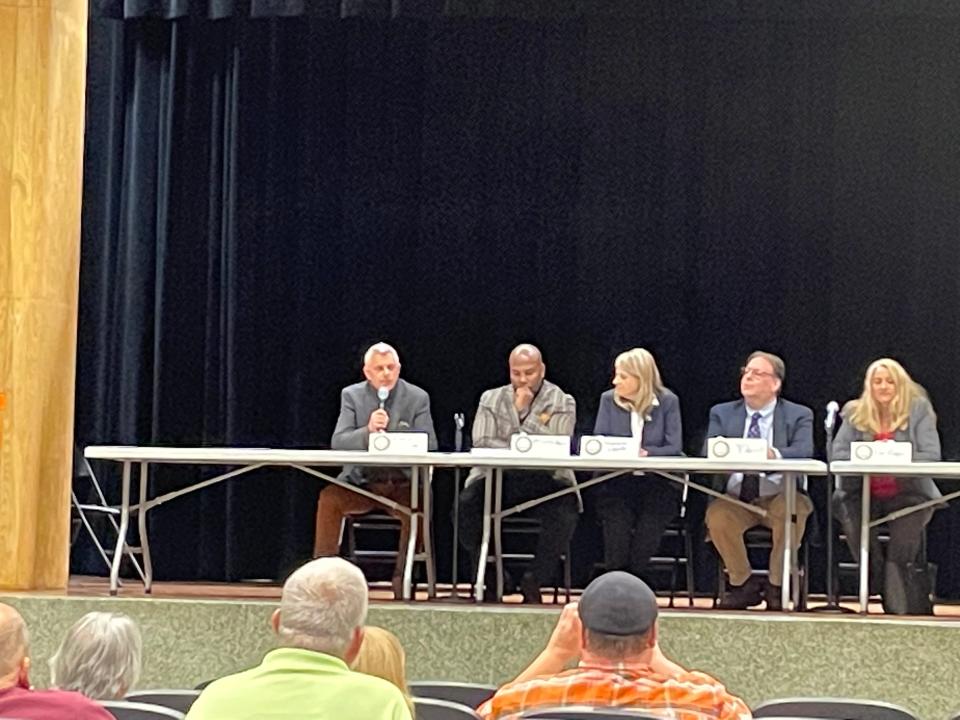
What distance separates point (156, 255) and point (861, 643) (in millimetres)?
4601

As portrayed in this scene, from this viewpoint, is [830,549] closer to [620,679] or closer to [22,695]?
[620,679]

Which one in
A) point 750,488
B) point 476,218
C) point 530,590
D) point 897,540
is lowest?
point 530,590

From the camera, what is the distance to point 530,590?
21.3 ft

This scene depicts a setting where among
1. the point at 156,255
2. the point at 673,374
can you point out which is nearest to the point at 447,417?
the point at 673,374

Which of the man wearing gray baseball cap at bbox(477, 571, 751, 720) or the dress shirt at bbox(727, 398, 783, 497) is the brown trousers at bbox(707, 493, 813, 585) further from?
the man wearing gray baseball cap at bbox(477, 571, 751, 720)

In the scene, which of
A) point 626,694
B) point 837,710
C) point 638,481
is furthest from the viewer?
point 638,481

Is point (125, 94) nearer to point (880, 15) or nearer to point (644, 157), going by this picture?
point (644, 157)

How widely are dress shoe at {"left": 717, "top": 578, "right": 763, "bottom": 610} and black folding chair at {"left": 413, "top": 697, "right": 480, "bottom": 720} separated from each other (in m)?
3.27

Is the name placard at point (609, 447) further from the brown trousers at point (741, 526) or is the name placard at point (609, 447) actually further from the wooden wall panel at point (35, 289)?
the wooden wall panel at point (35, 289)

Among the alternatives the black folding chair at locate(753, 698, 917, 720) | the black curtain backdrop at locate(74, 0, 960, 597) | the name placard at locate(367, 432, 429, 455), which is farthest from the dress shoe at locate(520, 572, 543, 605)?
the black folding chair at locate(753, 698, 917, 720)

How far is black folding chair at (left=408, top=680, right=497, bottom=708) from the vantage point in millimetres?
3652

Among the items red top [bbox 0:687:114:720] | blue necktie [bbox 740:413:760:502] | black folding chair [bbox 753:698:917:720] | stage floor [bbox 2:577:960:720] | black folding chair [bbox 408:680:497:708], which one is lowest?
stage floor [bbox 2:577:960:720]

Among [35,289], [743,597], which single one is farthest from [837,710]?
[35,289]

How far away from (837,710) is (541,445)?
2.94 m
